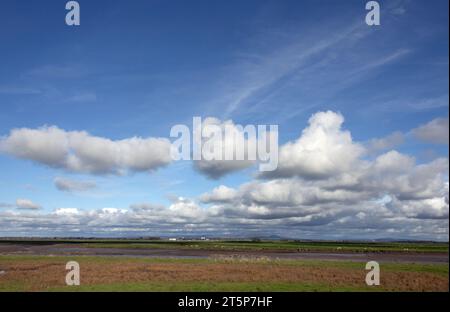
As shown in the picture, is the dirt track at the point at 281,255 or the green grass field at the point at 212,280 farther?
the dirt track at the point at 281,255

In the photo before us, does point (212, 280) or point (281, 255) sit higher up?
point (212, 280)

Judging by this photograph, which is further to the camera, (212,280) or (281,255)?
(281,255)

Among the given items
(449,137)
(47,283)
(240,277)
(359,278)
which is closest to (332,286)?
(359,278)

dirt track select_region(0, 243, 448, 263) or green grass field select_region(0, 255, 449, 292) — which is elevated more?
green grass field select_region(0, 255, 449, 292)

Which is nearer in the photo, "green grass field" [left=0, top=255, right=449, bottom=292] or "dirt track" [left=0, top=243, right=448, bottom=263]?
"green grass field" [left=0, top=255, right=449, bottom=292]

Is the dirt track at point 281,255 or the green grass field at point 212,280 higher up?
the green grass field at point 212,280
